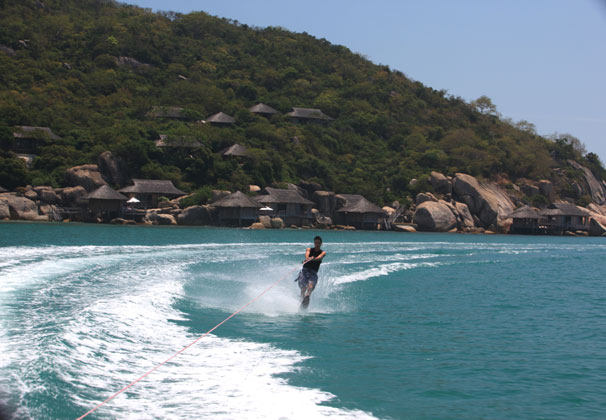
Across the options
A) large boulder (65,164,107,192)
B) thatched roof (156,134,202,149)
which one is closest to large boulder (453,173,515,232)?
thatched roof (156,134,202,149)

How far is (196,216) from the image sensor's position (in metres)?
48.8

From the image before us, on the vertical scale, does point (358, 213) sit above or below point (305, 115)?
below

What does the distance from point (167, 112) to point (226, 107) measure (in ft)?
32.3

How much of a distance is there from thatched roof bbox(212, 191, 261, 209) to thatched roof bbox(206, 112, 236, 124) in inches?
774

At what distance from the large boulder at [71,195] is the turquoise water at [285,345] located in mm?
29730

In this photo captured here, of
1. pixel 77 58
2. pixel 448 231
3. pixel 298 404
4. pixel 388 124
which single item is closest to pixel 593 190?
pixel 388 124

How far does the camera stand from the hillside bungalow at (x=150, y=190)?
4972 cm

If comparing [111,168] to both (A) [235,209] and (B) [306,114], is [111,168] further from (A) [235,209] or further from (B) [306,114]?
(B) [306,114]

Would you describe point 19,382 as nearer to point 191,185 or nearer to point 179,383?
point 179,383

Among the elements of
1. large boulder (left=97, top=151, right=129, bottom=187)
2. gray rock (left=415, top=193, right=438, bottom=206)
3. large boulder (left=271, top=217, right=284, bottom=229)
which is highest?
large boulder (left=97, top=151, right=129, bottom=187)

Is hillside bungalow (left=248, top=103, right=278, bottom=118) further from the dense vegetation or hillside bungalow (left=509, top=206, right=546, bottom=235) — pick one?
hillside bungalow (left=509, top=206, right=546, bottom=235)

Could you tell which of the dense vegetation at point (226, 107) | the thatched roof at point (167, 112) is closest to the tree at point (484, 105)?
the dense vegetation at point (226, 107)

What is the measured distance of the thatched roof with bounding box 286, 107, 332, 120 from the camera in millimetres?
78750

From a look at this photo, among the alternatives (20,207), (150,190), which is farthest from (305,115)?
(20,207)
